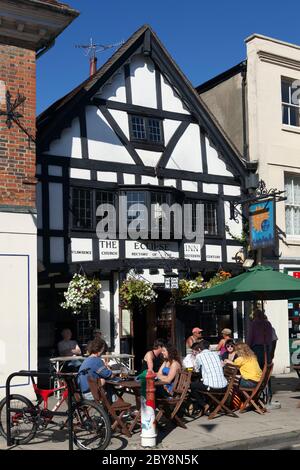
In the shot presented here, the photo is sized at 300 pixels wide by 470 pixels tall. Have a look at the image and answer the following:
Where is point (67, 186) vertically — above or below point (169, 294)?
above

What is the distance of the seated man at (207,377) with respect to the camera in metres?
9.66

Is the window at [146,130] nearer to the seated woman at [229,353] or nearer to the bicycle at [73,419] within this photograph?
the seated woman at [229,353]

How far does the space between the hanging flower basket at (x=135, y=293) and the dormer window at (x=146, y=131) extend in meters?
3.51

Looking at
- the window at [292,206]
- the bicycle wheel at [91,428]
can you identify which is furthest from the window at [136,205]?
the bicycle wheel at [91,428]

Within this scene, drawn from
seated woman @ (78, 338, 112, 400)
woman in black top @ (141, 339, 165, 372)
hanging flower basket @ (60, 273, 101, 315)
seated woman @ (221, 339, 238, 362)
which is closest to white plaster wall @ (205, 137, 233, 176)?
hanging flower basket @ (60, 273, 101, 315)

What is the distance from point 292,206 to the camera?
58.1 ft

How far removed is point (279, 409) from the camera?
10609mm

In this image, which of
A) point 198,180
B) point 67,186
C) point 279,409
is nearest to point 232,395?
point 279,409

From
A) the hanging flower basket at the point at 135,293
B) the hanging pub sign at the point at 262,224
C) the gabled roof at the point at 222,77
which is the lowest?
the hanging flower basket at the point at 135,293

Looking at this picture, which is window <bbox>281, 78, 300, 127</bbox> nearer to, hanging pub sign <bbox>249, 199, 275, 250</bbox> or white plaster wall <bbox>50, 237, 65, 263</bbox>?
hanging pub sign <bbox>249, 199, 275, 250</bbox>

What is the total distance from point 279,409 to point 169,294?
17.0 feet

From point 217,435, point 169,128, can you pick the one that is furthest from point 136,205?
point 217,435
